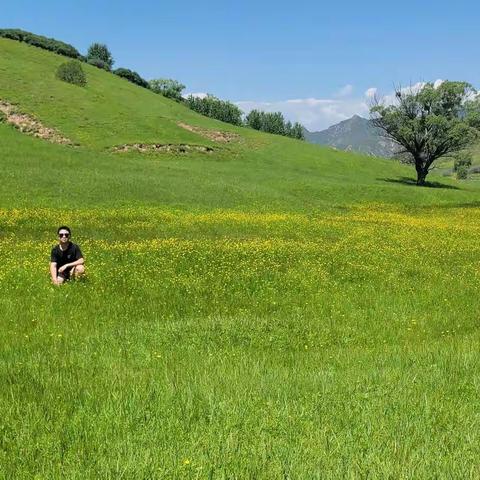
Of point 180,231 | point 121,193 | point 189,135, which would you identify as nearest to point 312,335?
point 180,231

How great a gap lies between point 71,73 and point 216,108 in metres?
88.2

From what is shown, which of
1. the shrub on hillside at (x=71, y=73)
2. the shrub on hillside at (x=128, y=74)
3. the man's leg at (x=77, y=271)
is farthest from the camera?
the shrub on hillside at (x=128, y=74)

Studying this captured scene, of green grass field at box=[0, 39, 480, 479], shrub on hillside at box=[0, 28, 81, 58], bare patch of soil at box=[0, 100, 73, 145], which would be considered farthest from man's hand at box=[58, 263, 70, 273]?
shrub on hillside at box=[0, 28, 81, 58]

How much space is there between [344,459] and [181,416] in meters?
1.85

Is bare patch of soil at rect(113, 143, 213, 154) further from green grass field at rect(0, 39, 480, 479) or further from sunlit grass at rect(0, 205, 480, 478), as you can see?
sunlit grass at rect(0, 205, 480, 478)

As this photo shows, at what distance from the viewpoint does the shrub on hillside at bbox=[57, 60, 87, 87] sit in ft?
292

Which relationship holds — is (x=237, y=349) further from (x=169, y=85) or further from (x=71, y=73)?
(x=169, y=85)

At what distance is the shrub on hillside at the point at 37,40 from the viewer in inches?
4569

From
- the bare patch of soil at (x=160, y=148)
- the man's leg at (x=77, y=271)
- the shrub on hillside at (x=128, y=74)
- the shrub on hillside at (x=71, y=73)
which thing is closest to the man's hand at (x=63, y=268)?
the man's leg at (x=77, y=271)

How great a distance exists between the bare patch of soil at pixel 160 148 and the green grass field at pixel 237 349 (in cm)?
3418

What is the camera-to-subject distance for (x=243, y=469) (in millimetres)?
4266

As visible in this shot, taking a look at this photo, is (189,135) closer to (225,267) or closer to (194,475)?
(225,267)

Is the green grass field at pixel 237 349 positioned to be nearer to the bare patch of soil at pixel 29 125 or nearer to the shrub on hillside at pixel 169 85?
the bare patch of soil at pixel 29 125

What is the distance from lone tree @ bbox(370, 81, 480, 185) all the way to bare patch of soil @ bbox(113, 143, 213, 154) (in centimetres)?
2471
